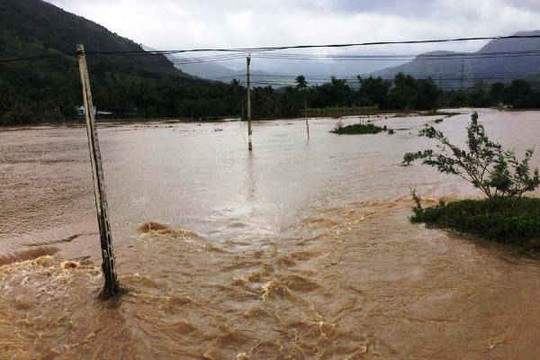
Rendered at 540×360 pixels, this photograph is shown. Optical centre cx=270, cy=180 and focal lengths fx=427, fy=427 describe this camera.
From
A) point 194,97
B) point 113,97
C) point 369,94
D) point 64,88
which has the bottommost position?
point 369,94

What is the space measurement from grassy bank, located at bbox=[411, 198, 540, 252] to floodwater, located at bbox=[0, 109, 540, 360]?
49 cm

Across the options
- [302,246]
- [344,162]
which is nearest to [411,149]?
[344,162]

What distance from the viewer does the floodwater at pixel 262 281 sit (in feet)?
18.7

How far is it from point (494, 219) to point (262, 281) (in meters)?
5.35

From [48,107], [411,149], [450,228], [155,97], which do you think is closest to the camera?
[450,228]

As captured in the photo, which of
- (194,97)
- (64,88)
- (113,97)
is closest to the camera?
(113,97)

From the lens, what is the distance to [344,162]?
74.7 feet

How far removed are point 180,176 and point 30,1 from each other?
159822 mm

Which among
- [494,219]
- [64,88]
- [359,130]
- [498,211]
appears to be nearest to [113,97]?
[64,88]

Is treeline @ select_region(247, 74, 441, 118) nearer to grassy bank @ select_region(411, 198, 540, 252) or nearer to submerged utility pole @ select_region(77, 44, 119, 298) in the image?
grassy bank @ select_region(411, 198, 540, 252)

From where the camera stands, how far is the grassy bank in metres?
8.62

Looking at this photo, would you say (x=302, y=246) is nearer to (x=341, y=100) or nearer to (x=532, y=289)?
(x=532, y=289)

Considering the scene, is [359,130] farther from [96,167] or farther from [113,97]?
[113,97]

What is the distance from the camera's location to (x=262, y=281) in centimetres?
759
